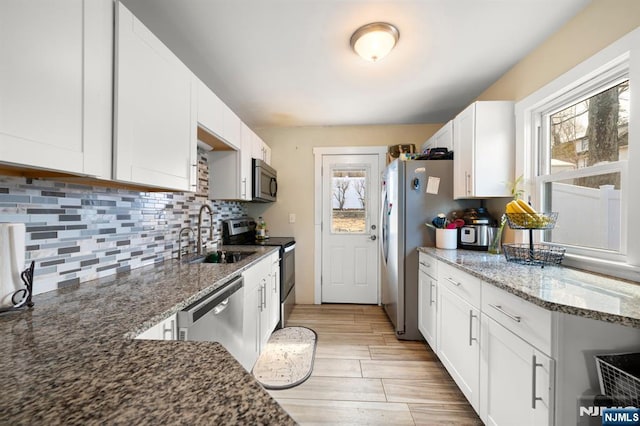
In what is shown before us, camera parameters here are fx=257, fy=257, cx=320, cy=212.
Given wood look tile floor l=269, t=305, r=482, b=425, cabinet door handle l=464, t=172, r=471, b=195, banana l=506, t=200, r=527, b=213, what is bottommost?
wood look tile floor l=269, t=305, r=482, b=425

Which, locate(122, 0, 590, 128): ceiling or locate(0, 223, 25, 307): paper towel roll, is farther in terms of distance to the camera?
locate(122, 0, 590, 128): ceiling

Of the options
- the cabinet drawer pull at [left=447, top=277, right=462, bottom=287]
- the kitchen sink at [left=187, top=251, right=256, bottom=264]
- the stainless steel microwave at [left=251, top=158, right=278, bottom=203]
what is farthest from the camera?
→ the stainless steel microwave at [left=251, top=158, right=278, bottom=203]

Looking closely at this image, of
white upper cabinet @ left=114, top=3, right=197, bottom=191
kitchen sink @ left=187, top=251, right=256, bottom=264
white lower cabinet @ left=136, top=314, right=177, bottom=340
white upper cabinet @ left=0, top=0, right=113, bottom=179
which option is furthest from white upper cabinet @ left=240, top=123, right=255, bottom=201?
white lower cabinet @ left=136, top=314, right=177, bottom=340

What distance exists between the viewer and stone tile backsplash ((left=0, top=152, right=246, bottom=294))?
3.37 ft

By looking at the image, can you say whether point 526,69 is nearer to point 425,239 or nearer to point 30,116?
point 425,239

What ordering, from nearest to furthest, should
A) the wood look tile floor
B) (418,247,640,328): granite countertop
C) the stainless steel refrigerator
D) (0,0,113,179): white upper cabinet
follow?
(0,0,113,179): white upper cabinet < (418,247,640,328): granite countertop < the wood look tile floor < the stainless steel refrigerator

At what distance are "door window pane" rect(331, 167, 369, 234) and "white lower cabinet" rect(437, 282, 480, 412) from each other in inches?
64.3

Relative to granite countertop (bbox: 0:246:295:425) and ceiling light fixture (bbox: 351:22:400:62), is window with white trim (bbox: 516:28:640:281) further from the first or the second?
granite countertop (bbox: 0:246:295:425)

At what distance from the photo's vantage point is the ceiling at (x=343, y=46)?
4.87 feet

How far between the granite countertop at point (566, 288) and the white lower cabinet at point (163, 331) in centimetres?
138

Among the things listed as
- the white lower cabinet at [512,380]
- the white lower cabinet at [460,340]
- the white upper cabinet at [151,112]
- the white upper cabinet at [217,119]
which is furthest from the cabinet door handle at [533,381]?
the white upper cabinet at [217,119]

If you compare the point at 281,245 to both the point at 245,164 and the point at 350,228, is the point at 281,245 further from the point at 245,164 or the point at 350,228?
the point at 350,228

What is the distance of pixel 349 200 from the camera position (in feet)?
11.4

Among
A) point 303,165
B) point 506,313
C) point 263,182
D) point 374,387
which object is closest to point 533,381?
point 506,313
